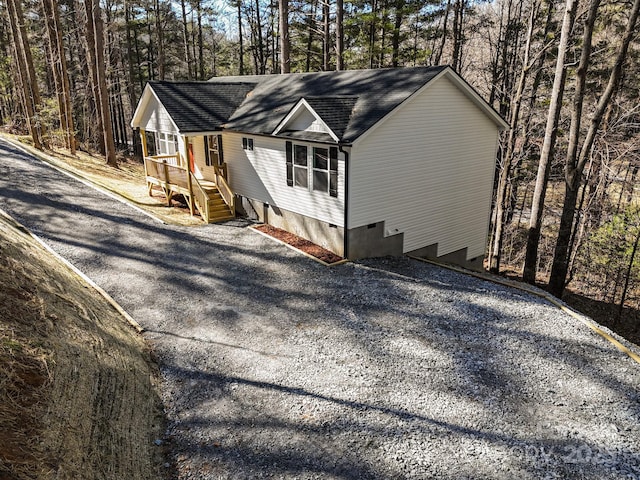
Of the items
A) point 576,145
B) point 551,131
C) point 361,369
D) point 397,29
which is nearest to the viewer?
point 361,369

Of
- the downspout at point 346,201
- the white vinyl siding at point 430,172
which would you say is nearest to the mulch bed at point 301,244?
the downspout at point 346,201

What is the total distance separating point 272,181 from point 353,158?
459 cm

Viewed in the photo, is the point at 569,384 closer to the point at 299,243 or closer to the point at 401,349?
the point at 401,349

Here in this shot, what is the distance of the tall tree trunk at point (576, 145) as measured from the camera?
42.1 feet

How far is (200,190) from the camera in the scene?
17.4 m

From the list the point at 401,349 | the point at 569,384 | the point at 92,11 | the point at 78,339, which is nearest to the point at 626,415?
the point at 569,384

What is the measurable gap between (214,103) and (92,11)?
9.34 metres

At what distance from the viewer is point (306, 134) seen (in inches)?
551

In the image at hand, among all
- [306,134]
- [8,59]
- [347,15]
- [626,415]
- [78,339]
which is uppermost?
[347,15]

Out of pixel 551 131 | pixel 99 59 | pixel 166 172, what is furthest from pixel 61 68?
pixel 551 131

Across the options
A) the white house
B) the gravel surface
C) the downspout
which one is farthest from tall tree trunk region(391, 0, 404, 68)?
the gravel surface

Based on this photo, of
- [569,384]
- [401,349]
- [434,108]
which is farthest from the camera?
[434,108]

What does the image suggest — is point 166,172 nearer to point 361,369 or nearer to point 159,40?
point 361,369

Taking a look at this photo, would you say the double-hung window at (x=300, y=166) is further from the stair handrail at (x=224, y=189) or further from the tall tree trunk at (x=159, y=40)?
the tall tree trunk at (x=159, y=40)
